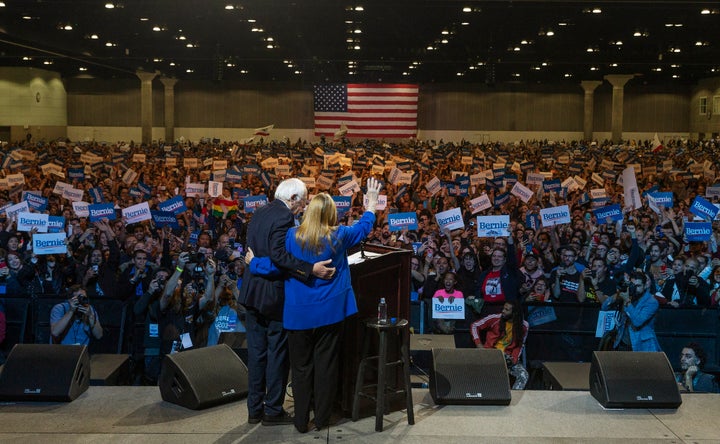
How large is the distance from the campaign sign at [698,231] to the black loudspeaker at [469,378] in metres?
7.54

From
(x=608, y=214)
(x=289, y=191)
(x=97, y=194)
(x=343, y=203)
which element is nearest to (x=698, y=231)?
(x=608, y=214)

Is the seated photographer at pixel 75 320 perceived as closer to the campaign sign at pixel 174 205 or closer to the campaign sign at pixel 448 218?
the campaign sign at pixel 448 218

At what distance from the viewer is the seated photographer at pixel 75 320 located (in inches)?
369

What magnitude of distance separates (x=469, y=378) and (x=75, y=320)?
4814 millimetres

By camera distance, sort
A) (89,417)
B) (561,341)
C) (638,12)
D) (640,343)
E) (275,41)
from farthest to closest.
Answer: (275,41), (638,12), (561,341), (640,343), (89,417)

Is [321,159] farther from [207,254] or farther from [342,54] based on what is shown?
[207,254]

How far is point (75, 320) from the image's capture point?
31.3 feet

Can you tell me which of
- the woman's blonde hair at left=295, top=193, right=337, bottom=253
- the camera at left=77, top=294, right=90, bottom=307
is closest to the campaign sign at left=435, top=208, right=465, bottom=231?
the camera at left=77, top=294, right=90, bottom=307

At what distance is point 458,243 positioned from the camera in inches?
548

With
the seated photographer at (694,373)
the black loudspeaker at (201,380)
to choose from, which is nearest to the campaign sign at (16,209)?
the black loudspeaker at (201,380)

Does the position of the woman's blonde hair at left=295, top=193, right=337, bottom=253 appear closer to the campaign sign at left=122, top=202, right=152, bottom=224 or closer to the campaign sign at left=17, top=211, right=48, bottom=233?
the campaign sign at left=17, top=211, right=48, bottom=233

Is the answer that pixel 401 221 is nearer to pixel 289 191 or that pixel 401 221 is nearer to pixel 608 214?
pixel 608 214

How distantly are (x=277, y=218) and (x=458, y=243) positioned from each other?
8095mm

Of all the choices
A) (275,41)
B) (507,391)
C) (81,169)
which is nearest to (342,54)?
(275,41)
